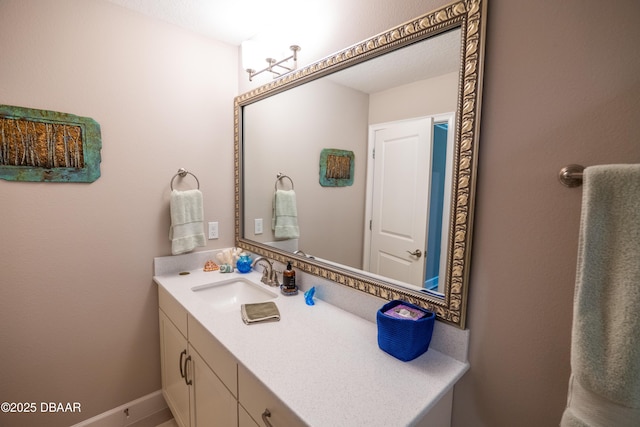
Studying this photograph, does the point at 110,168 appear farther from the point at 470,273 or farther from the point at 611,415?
the point at 611,415

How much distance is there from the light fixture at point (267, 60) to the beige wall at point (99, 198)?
342mm

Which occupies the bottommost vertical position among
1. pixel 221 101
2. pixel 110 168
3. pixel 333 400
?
pixel 333 400

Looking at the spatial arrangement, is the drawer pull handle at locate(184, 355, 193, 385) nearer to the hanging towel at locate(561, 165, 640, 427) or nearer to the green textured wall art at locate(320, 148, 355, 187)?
the green textured wall art at locate(320, 148, 355, 187)

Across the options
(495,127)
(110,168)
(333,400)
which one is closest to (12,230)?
(110,168)

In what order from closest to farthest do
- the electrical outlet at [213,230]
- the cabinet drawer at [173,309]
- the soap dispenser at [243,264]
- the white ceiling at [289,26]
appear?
the white ceiling at [289,26] < the cabinet drawer at [173,309] < the soap dispenser at [243,264] < the electrical outlet at [213,230]

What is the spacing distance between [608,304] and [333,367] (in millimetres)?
701

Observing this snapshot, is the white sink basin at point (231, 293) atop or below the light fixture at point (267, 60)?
below

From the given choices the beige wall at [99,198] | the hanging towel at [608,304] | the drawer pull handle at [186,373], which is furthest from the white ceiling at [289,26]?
the drawer pull handle at [186,373]

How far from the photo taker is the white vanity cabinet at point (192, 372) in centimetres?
108

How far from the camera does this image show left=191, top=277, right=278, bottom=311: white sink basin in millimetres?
1616

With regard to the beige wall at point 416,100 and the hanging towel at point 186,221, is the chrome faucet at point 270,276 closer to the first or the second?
the hanging towel at point 186,221

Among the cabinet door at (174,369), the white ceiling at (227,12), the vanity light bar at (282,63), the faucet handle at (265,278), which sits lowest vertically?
the cabinet door at (174,369)

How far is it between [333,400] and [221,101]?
1.82 metres

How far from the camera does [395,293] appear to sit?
1.09 metres
